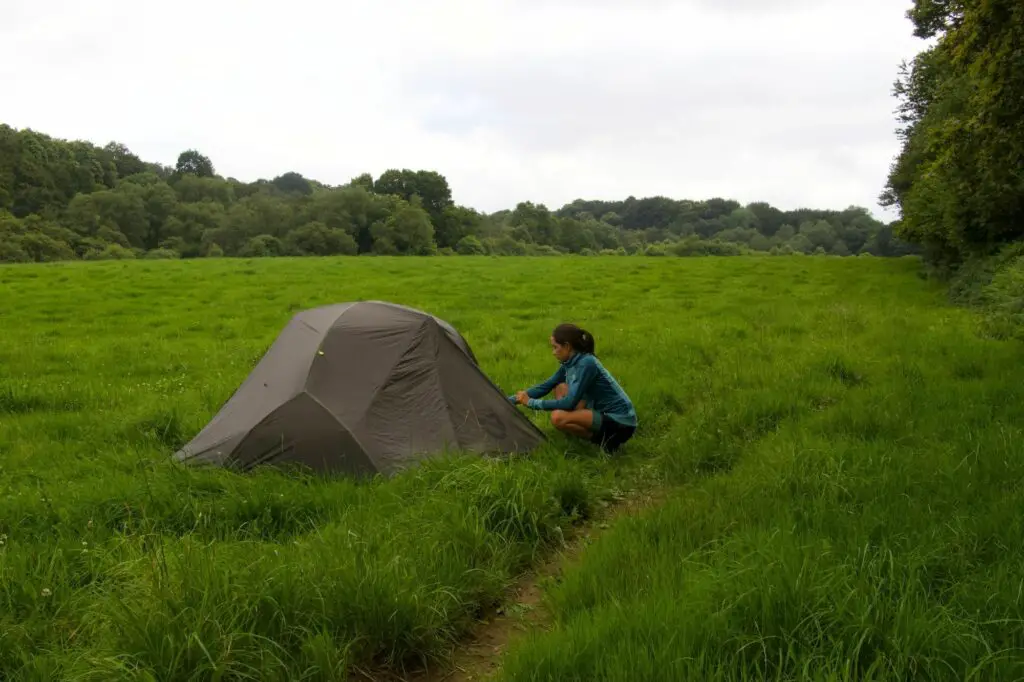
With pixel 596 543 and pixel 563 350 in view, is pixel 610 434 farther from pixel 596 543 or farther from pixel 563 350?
pixel 596 543

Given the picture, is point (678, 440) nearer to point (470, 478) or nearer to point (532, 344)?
point (470, 478)

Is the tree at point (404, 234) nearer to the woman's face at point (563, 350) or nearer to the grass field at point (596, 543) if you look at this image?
the grass field at point (596, 543)

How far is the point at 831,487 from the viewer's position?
473cm

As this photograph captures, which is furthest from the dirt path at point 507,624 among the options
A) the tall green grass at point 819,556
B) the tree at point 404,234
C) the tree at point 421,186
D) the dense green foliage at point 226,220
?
the tree at point 421,186

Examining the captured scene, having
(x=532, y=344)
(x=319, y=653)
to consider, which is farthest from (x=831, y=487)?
(x=532, y=344)

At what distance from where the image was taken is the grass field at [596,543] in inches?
116

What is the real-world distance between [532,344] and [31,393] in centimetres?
828

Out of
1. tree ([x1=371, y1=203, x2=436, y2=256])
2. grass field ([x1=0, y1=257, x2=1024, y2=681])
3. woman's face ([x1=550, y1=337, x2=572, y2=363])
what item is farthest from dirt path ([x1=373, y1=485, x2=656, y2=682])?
tree ([x1=371, y1=203, x2=436, y2=256])

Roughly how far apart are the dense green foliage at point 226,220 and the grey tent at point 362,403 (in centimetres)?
4971

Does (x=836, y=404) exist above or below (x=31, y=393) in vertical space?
above

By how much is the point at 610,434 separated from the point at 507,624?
3.21 meters

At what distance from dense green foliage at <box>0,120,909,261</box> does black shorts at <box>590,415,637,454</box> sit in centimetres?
4969

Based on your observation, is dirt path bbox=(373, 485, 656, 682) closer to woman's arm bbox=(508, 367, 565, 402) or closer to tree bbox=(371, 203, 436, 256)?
woman's arm bbox=(508, 367, 565, 402)

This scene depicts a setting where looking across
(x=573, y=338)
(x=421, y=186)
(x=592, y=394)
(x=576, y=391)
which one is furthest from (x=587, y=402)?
(x=421, y=186)
